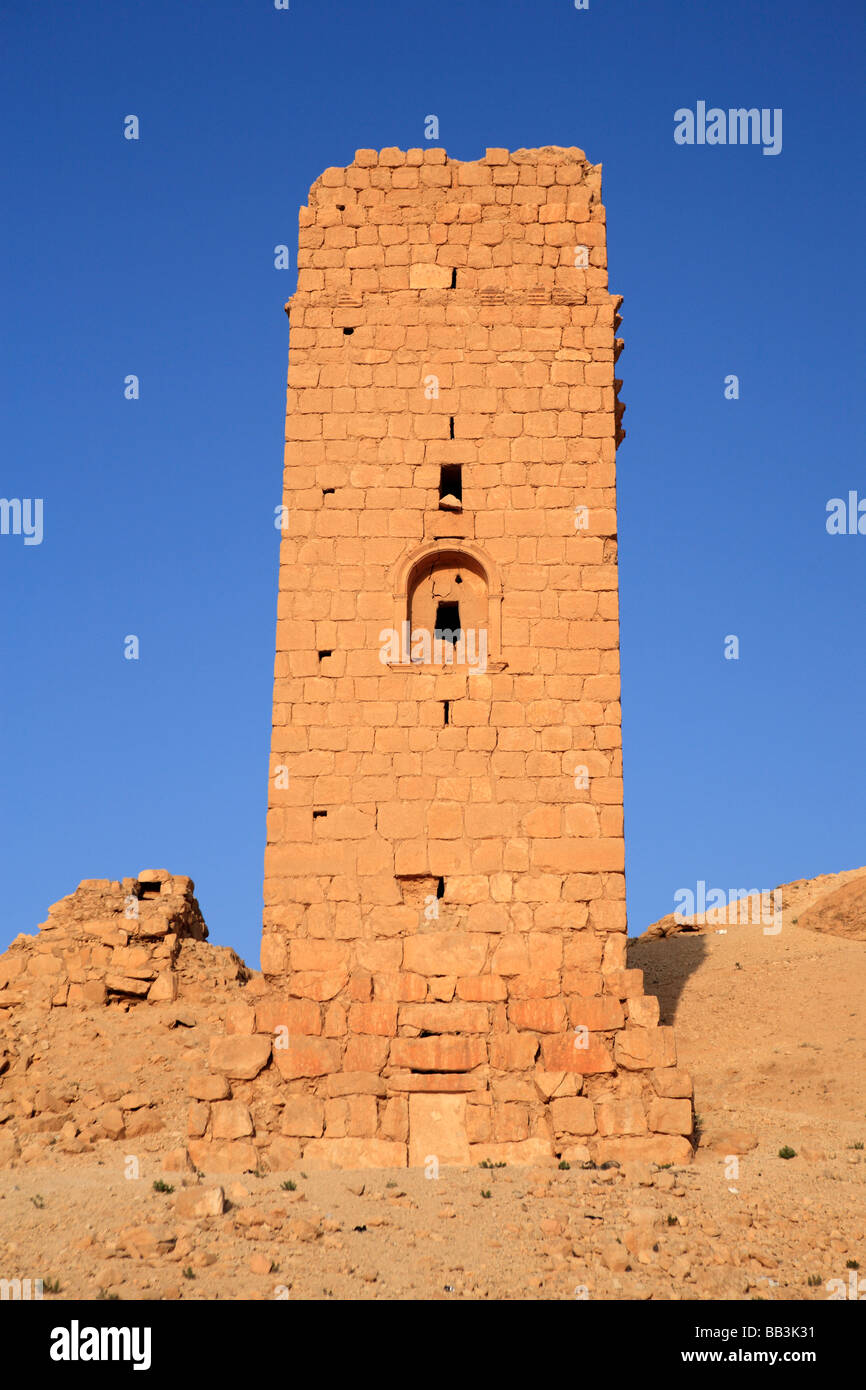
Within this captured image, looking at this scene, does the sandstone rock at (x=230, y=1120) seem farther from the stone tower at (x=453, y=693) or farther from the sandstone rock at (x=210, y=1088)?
the stone tower at (x=453, y=693)

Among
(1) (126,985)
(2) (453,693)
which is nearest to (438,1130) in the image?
(2) (453,693)

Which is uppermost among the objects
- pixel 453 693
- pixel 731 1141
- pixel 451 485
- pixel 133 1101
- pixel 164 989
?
pixel 451 485

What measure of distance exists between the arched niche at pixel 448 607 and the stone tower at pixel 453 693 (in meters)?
0.02

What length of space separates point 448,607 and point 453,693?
972 millimetres

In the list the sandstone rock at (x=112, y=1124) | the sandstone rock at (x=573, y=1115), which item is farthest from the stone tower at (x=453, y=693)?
the sandstone rock at (x=112, y=1124)

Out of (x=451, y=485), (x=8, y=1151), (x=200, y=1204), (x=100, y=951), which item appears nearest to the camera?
(x=200, y=1204)

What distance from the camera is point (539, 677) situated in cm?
1129

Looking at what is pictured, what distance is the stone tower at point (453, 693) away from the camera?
10242 mm

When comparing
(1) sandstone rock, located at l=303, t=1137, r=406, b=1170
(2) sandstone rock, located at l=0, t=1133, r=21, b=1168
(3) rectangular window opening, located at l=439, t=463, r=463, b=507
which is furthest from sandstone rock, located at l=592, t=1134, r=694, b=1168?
(3) rectangular window opening, located at l=439, t=463, r=463, b=507

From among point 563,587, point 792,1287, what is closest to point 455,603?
point 563,587

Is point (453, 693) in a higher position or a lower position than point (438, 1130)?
higher

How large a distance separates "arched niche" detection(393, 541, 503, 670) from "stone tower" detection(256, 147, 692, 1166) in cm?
2

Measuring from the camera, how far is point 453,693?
11227mm

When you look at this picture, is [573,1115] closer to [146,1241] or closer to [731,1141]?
[731,1141]
